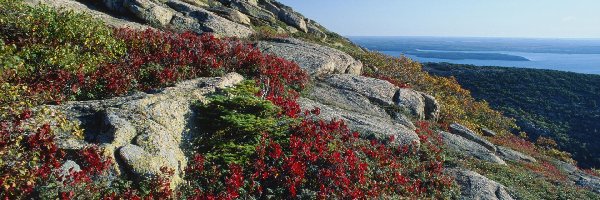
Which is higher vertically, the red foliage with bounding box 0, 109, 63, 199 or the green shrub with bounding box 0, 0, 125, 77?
the green shrub with bounding box 0, 0, 125, 77

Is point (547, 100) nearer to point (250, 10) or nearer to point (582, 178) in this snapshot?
point (582, 178)

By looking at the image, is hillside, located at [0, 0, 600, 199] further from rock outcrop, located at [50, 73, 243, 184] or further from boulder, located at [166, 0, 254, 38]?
boulder, located at [166, 0, 254, 38]

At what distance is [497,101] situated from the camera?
181 feet

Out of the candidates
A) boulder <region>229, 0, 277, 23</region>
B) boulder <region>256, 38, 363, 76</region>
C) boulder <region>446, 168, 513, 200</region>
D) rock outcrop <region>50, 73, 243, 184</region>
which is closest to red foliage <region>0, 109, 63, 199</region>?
rock outcrop <region>50, 73, 243, 184</region>

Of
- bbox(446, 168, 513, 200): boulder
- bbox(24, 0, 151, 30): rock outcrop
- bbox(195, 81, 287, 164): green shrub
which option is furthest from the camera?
bbox(24, 0, 151, 30): rock outcrop

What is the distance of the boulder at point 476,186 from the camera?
41.4ft

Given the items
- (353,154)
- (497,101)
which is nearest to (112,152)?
(353,154)

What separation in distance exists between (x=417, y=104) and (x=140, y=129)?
618 inches

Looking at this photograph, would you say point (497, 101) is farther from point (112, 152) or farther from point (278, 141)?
point (112, 152)

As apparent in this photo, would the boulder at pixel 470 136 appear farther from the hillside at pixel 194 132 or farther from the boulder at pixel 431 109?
the hillside at pixel 194 132

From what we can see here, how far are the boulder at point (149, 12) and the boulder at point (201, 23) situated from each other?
0.63 m

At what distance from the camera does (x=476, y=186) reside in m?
13.1

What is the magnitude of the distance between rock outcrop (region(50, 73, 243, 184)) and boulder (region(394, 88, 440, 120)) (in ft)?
40.5

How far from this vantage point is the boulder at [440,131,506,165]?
17.6m
